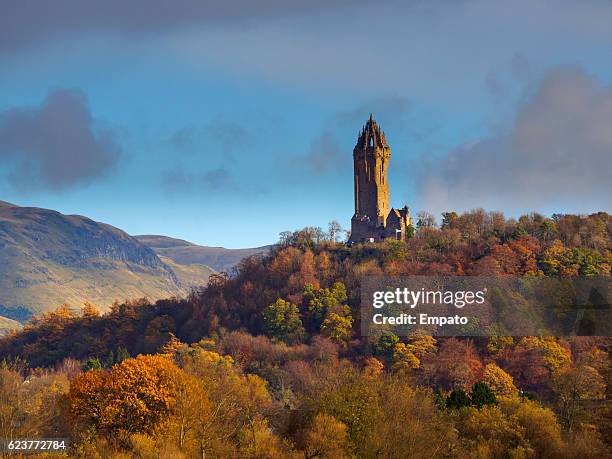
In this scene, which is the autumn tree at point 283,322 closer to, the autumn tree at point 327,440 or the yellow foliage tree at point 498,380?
the yellow foliage tree at point 498,380

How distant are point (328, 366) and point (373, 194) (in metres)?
46.8

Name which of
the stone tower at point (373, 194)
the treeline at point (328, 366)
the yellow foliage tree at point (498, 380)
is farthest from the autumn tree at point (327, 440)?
the stone tower at point (373, 194)

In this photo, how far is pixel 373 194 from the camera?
5217 inches

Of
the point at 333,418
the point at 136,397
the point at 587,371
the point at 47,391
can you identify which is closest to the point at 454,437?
Answer: the point at 333,418

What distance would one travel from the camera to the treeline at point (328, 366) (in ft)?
176

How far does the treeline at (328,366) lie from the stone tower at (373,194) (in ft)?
11.0

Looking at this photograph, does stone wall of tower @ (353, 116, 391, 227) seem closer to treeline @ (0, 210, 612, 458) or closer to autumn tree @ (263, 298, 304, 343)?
treeline @ (0, 210, 612, 458)

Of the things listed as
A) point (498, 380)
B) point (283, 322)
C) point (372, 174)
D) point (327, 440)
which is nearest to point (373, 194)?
point (372, 174)

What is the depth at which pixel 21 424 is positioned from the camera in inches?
2136

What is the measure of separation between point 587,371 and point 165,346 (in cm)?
5641

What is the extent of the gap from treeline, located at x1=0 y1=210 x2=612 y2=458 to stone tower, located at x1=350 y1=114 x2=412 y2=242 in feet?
11.0

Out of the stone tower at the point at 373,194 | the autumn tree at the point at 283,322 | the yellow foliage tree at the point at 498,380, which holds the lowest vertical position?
the yellow foliage tree at the point at 498,380

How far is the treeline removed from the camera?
176ft

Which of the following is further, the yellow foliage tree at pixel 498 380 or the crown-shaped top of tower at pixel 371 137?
the crown-shaped top of tower at pixel 371 137
